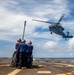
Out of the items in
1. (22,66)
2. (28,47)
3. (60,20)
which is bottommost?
(22,66)

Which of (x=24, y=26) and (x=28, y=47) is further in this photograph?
(x=24, y=26)

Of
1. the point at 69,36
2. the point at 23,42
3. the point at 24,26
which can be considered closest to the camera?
the point at 23,42

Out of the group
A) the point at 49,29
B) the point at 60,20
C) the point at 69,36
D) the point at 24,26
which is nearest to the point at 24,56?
the point at 24,26

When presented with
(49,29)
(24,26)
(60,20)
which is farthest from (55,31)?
(24,26)

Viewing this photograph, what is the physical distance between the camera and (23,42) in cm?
3128

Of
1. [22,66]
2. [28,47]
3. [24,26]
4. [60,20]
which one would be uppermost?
[60,20]

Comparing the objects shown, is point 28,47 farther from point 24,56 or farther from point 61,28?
point 61,28

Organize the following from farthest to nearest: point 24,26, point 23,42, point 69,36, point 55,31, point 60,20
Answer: point 60,20 < point 69,36 < point 55,31 < point 24,26 < point 23,42

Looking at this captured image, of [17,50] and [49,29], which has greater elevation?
[49,29]

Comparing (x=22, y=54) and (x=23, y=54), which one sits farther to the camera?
(x=23, y=54)

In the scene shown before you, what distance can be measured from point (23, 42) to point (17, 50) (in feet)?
4.13

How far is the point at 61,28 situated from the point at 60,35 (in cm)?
451

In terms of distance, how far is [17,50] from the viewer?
31.7m

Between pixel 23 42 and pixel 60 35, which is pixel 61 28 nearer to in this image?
pixel 60 35
